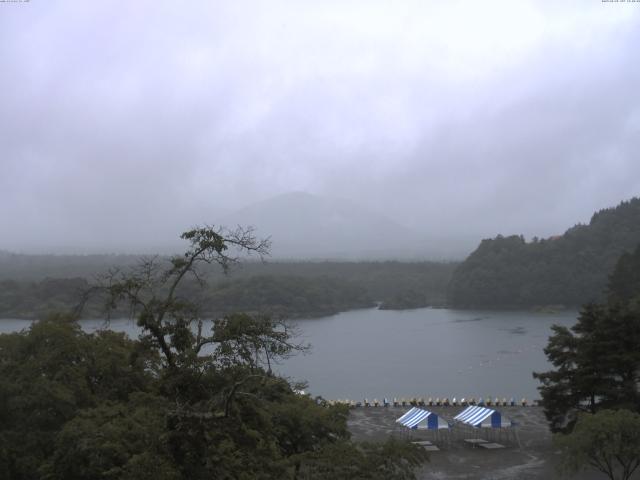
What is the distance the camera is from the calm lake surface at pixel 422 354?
64.4 ft

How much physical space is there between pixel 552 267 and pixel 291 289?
15.5m

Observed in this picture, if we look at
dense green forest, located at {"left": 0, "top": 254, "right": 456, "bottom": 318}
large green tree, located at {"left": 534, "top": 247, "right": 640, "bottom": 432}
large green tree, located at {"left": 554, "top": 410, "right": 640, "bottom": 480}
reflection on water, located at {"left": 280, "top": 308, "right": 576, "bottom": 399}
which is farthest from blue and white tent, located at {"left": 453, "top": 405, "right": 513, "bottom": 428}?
dense green forest, located at {"left": 0, "top": 254, "right": 456, "bottom": 318}

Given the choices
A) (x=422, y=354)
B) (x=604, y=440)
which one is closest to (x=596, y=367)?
(x=604, y=440)

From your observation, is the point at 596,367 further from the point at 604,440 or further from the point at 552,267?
the point at 552,267

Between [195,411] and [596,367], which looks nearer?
[195,411]

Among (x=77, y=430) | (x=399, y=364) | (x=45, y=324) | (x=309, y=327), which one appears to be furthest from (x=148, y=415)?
(x=309, y=327)

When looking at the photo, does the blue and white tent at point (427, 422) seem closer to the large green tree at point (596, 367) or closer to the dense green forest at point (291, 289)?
the large green tree at point (596, 367)

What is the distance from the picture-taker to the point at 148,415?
11.9 ft

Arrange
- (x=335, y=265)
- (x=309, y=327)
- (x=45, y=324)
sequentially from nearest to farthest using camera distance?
(x=45, y=324)
(x=309, y=327)
(x=335, y=265)

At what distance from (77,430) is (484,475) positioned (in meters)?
6.16

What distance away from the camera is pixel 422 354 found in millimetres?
25875

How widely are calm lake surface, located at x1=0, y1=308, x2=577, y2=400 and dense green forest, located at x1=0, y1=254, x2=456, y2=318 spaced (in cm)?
166

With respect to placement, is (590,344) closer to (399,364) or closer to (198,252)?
(198,252)

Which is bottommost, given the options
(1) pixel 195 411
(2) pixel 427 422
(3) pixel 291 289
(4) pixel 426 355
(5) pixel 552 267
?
(4) pixel 426 355
